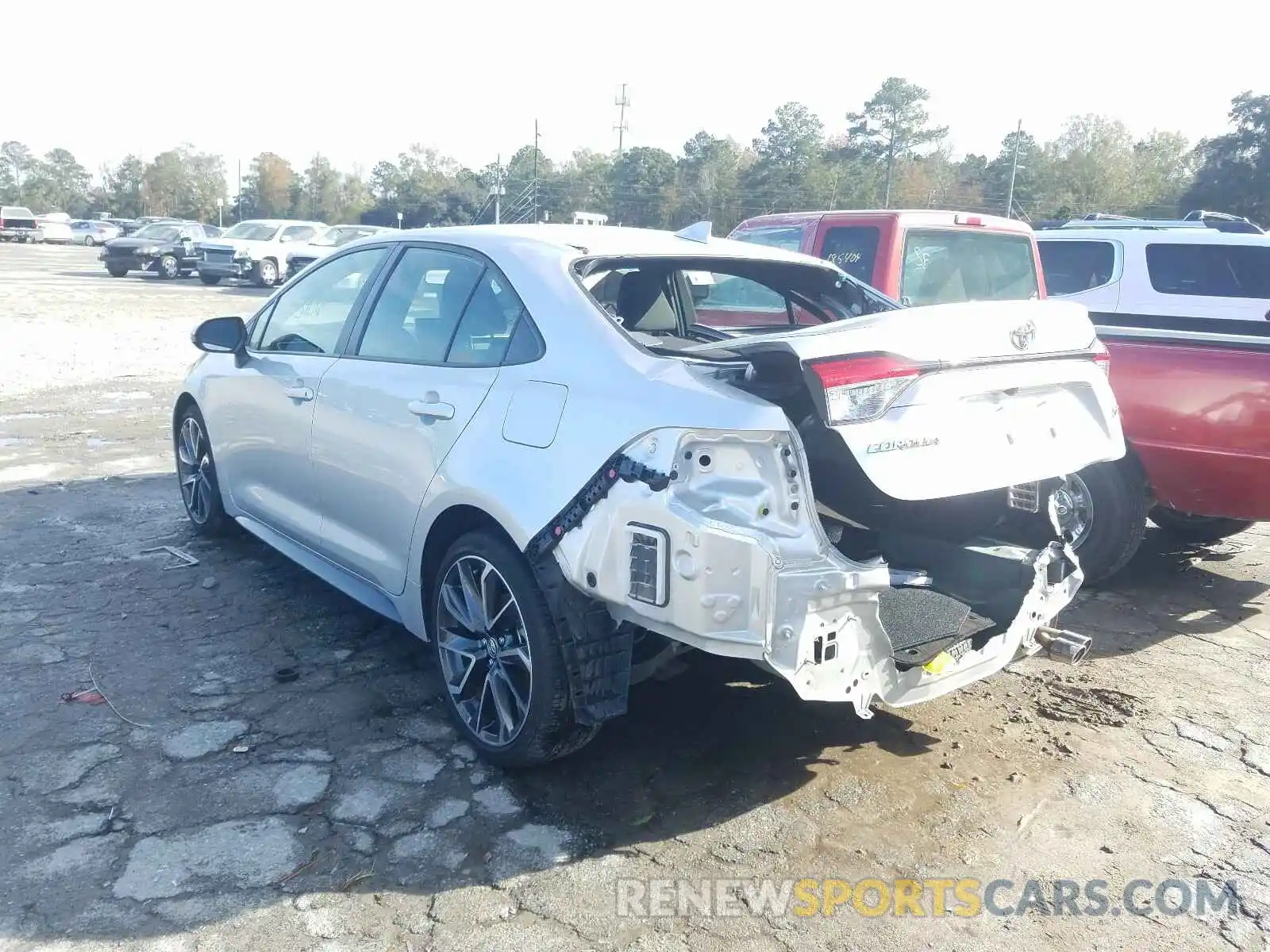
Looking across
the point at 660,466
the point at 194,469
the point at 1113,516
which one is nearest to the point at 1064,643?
the point at 660,466

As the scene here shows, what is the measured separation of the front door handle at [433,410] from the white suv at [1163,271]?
5.86 meters

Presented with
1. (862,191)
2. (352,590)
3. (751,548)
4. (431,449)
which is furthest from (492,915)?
(862,191)

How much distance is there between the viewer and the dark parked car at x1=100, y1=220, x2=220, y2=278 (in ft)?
98.3

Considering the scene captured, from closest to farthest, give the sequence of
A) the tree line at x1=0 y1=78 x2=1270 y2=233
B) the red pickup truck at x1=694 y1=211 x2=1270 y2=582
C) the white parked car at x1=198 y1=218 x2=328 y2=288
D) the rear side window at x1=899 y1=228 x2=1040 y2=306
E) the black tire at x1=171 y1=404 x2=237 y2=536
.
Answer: the red pickup truck at x1=694 y1=211 x2=1270 y2=582, the black tire at x1=171 y1=404 x2=237 y2=536, the rear side window at x1=899 y1=228 x2=1040 y2=306, the white parked car at x1=198 y1=218 x2=328 y2=288, the tree line at x1=0 y1=78 x2=1270 y2=233

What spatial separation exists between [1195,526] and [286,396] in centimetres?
548

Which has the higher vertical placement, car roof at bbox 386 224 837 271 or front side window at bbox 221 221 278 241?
front side window at bbox 221 221 278 241

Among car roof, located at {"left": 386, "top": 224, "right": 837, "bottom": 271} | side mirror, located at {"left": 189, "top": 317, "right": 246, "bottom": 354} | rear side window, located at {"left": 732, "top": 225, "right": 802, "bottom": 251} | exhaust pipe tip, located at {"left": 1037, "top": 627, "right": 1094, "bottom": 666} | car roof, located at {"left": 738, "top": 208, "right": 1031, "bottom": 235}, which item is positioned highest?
car roof, located at {"left": 738, "top": 208, "right": 1031, "bottom": 235}

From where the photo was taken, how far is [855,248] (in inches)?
276

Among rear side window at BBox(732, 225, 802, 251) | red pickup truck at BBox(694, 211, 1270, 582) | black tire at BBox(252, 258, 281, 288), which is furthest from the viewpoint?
black tire at BBox(252, 258, 281, 288)

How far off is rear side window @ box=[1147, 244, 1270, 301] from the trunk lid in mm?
5294

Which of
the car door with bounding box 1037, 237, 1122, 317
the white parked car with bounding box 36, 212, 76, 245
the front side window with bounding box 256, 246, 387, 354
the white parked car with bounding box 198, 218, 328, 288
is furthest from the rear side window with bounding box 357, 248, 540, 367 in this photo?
the white parked car with bounding box 36, 212, 76, 245

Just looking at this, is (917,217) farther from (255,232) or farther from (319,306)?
(255,232)

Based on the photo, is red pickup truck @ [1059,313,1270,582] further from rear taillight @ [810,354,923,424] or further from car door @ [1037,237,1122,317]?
car door @ [1037,237,1122,317]

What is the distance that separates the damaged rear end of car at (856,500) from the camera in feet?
9.06
